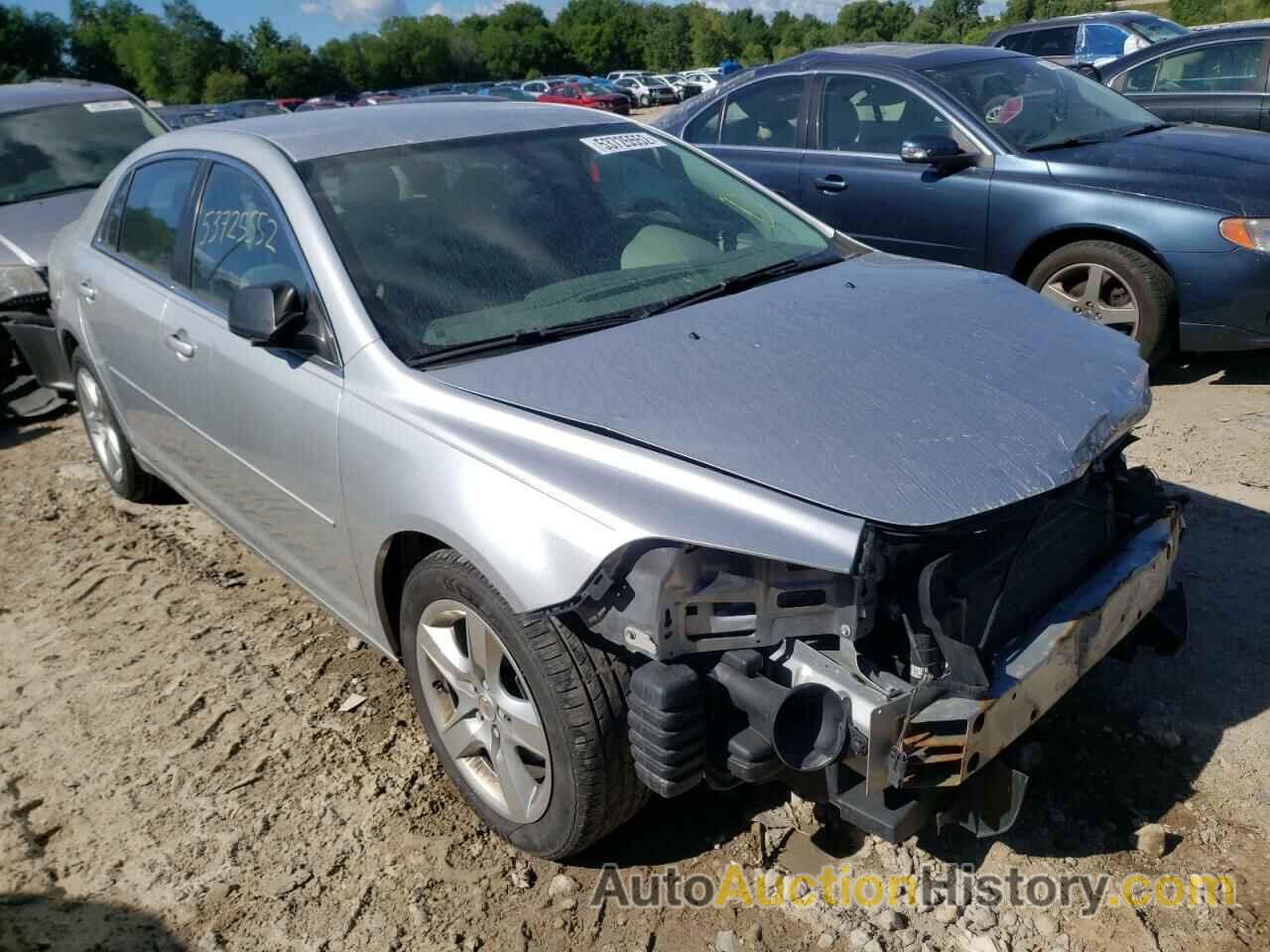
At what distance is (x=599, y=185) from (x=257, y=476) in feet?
4.72

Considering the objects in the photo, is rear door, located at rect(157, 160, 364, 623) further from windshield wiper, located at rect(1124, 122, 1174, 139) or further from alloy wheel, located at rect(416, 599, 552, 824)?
windshield wiper, located at rect(1124, 122, 1174, 139)

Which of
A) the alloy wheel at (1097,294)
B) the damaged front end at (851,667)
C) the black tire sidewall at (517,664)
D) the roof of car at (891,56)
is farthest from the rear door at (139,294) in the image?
the alloy wheel at (1097,294)

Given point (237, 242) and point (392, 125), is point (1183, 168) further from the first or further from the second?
point (237, 242)

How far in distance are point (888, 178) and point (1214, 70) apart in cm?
416

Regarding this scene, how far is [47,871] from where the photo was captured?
8.92ft

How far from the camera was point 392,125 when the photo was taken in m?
3.36

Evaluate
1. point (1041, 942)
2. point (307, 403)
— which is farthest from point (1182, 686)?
point (307, 403)

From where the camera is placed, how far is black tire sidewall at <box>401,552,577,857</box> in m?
2.29

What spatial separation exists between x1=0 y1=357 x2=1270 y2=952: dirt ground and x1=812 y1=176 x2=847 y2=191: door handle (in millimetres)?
2961

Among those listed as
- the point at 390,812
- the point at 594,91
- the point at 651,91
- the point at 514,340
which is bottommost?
the point at 651,91

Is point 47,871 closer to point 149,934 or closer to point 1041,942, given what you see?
point 149,934

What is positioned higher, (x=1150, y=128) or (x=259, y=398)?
(x=1150, y=128)

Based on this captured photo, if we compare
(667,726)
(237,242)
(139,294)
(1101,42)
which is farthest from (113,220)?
(1101,42)

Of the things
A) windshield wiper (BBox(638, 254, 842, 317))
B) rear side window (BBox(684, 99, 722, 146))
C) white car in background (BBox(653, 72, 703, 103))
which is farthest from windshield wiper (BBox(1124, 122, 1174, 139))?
white car in background (BBox(653, 72, 703, 103))
